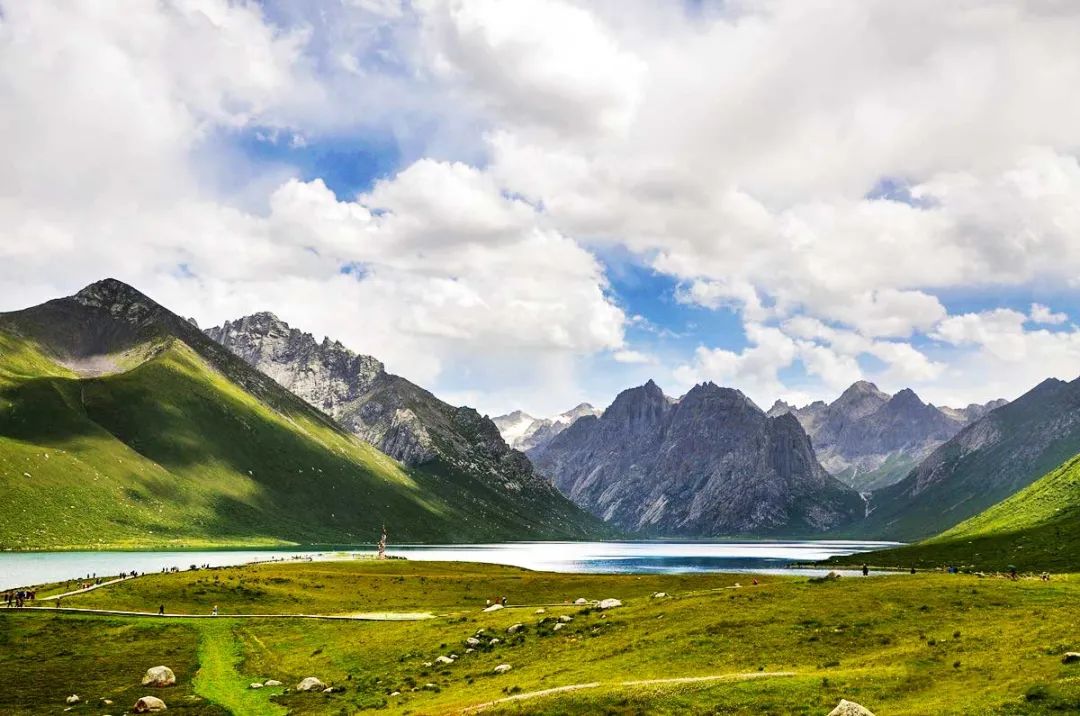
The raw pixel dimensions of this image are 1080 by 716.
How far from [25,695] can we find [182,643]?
22383mm

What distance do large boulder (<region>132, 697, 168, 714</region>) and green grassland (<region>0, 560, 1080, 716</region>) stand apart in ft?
7.14

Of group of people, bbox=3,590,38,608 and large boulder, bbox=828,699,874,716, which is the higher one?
large boulder, bbox=828,699,874,716

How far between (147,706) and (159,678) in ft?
31.6

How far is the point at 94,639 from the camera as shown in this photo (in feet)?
242

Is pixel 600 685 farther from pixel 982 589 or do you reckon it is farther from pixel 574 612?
pixel 982 589

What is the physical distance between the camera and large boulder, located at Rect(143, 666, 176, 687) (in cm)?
5356

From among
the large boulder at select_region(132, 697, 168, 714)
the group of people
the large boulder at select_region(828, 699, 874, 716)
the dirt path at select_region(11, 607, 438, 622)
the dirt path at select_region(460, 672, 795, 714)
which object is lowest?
the dirt path at select_region(11, 607, 438, 622)

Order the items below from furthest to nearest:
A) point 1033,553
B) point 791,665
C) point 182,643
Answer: point 1033,553 < point 182,643 < point 791,665

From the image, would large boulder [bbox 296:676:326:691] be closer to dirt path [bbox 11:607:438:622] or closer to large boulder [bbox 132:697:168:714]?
large boulder [bbox 132:697:168:714]

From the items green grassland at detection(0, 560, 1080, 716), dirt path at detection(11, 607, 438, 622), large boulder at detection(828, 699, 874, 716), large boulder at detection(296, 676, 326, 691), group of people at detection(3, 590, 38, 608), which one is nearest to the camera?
large boulder at detection(828, 699, 874, 716)

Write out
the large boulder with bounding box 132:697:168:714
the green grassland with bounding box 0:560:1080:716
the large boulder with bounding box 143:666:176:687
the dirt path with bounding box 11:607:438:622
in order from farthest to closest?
the dirt path with bounding box 11:607:438:622, the large boulder with bounding box 143:666:176:687, the large boulder with bounding box 132:697:168:714, the green grassland with bounding box 0:560:1080:716

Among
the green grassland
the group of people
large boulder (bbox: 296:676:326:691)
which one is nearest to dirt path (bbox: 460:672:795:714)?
the green grassland

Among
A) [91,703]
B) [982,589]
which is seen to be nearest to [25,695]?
[91,703]

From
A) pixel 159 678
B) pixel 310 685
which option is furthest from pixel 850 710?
pixel 159 678
